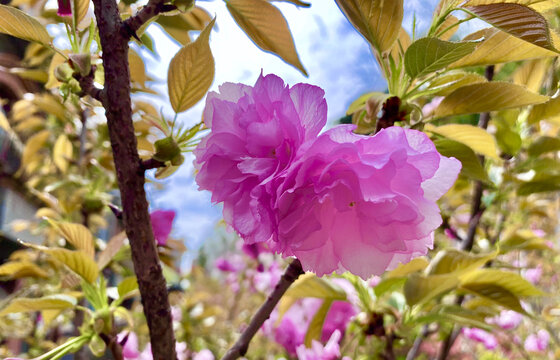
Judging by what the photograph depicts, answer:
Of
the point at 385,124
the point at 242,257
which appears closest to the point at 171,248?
the point at 385,124

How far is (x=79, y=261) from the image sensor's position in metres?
0.51

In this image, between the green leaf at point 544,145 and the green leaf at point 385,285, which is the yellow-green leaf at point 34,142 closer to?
the green leaf at point 385,285

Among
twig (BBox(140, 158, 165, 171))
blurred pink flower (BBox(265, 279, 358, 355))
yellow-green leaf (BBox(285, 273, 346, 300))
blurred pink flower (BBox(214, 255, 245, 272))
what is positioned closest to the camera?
twig (BBox(140, 158, 165, 171))

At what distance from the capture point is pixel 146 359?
3.01ft

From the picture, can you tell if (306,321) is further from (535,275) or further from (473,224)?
(535,275)

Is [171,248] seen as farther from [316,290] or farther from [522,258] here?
[522,258]

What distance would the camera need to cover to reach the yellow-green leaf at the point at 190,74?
0.40 m

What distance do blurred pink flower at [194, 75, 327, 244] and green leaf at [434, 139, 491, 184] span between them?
7.6 inches

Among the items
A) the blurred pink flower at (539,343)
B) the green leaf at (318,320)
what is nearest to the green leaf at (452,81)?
the green leaf at (318,320)

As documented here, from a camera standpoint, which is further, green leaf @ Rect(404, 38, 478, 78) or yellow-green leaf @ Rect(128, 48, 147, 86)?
yellow-green leaf @ Rect(128, 48, 147, 86)

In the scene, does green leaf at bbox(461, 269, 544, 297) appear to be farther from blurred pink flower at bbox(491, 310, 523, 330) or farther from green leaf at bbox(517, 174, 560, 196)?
blurred pink flower at bbox(491, 310, 523, 330)

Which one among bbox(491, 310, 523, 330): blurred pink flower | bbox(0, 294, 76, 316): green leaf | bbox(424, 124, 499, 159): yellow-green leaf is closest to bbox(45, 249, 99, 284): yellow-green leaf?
bbox(0, 294, 76, 316): green leaf

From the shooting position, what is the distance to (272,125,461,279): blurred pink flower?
272 mm

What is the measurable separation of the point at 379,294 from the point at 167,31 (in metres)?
0.46
